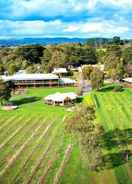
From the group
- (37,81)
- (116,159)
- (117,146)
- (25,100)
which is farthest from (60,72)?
(116,159)

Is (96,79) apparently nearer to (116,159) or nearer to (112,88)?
(112,88)

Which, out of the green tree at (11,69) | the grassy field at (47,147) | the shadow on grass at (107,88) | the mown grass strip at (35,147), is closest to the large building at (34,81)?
the shadow on grass at (107,88)

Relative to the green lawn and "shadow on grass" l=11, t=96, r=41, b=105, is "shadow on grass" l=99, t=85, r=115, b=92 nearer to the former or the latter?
the green lawn

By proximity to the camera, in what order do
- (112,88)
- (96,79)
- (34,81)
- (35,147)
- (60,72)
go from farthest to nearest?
(60,72) < (34,81) < (112,88) < (96,79) < (35,147)

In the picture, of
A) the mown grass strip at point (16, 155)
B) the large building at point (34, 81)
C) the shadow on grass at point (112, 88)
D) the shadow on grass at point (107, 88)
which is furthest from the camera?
the large building at point (34, 81)

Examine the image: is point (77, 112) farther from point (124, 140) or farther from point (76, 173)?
point (124, 140)

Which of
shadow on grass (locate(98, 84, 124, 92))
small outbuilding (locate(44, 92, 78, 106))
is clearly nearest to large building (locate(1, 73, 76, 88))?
shadow on grass (locate(98, 84, 124, 92))

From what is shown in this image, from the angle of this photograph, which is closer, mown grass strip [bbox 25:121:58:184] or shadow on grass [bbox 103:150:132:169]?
mown grass strip [bbox 25:121:58:184]

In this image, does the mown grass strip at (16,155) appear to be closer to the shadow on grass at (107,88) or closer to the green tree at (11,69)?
the shadow on grass at (107,88)
